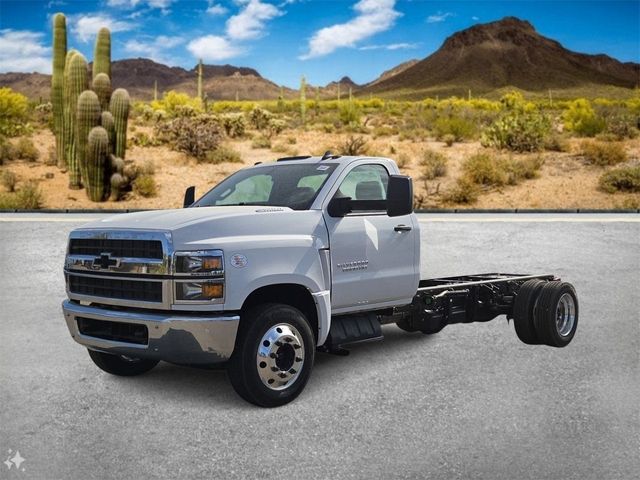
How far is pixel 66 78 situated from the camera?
94.1 feet

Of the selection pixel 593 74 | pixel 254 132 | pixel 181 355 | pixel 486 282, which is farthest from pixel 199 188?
pixel 593 74

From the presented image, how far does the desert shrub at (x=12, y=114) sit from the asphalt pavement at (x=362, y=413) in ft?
109

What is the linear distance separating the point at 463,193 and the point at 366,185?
2125 centimetres

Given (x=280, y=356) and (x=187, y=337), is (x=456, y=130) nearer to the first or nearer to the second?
(x=280, y=356)

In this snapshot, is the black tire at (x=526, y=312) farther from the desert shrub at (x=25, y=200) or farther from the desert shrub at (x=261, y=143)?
the desert shrub at (x=261, y=143)

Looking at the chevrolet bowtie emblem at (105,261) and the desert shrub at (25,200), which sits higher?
the chevrolet bowtie emblem at (105,261)

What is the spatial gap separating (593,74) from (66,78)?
180 m

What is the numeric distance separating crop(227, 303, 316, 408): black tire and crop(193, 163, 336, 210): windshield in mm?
1092

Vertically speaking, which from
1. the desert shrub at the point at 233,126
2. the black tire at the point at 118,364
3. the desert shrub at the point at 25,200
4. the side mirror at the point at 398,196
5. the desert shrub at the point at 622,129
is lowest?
the black tire at the point at 118,364

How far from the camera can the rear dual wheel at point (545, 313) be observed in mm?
8797

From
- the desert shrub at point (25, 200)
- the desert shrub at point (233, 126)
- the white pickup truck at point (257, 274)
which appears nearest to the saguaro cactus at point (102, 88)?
the desert shrub at point (25, 200)

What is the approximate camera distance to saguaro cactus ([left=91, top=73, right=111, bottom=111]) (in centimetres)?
2762

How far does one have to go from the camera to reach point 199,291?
616 centimetres

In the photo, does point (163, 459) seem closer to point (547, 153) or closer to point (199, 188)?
point (199, 188)
